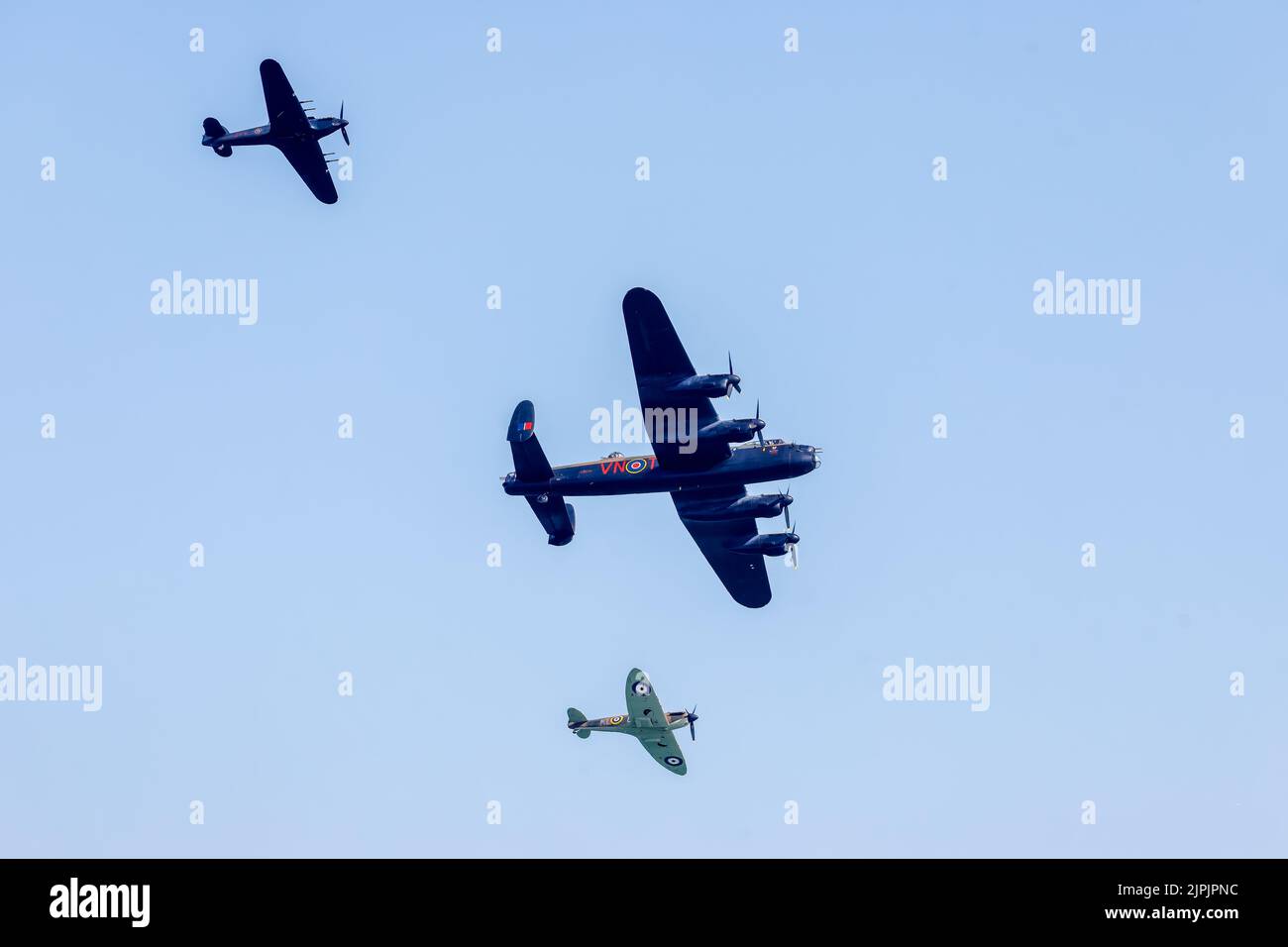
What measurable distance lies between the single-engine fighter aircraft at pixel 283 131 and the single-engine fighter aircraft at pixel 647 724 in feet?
83.5

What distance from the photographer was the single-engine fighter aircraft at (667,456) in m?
59.3

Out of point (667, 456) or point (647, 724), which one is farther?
point (647, 724)

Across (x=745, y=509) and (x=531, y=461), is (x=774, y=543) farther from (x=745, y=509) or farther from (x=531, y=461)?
(x=531, y=461)

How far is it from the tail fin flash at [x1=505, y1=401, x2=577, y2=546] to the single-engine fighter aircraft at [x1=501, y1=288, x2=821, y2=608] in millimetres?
37

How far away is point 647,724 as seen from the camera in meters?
68.6

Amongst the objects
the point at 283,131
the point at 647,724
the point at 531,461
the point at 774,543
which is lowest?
the point at 647,724

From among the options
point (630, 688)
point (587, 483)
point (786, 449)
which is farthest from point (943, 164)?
point (630, 688)

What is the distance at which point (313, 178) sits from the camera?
68.7 meters

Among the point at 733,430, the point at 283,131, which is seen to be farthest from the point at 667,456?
the point at 283,131

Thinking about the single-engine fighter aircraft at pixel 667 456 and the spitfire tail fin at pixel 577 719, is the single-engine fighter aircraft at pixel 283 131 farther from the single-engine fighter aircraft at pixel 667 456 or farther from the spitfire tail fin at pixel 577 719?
the spitfire tail fin at pixel 577 719

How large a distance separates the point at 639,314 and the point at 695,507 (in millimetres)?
9056

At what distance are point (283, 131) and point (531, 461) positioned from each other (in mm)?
17842

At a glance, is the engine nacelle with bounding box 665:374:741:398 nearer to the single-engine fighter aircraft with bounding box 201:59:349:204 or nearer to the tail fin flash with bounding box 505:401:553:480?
the tail fin flash with bounding box 505:401:553:480
